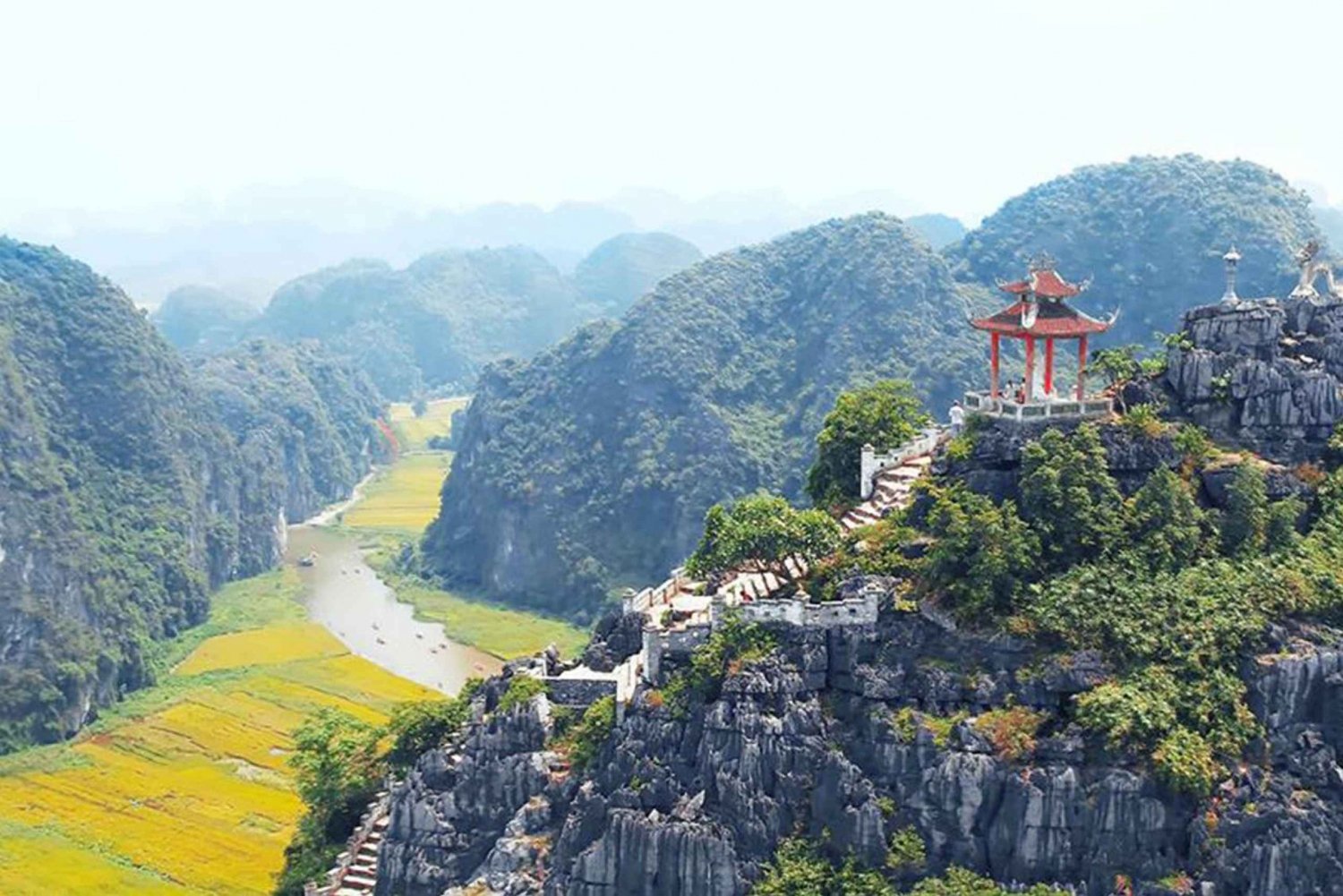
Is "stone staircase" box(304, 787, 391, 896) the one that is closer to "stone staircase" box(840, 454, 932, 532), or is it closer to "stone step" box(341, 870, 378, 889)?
"stone step" box(341, 870, 378, 889)

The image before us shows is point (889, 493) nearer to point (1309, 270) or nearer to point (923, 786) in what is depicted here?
point (923, 786)

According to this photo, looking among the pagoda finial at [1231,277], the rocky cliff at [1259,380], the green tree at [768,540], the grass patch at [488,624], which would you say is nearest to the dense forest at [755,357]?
the grass patch at [488,624]

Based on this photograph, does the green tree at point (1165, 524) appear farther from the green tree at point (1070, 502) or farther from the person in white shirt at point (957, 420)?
the person in white shirt at point (957, 420)

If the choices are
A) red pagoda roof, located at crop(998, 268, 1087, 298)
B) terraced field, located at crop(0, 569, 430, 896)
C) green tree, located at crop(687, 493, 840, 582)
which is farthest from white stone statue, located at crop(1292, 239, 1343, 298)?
terraced field, located at crop(0, 569, 430, 896)

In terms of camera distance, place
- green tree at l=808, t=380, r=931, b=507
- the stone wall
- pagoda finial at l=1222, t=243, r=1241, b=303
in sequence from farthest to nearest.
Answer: green tree at l=808, t=380, r=931, b=507 → the stone wall → pagoda finial at l=1222, t=243, r=1241, b=303

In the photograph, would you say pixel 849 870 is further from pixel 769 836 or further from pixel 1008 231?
pixel 1008 231

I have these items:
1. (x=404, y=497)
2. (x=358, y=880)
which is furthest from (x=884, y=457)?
(x=404, y=497)
